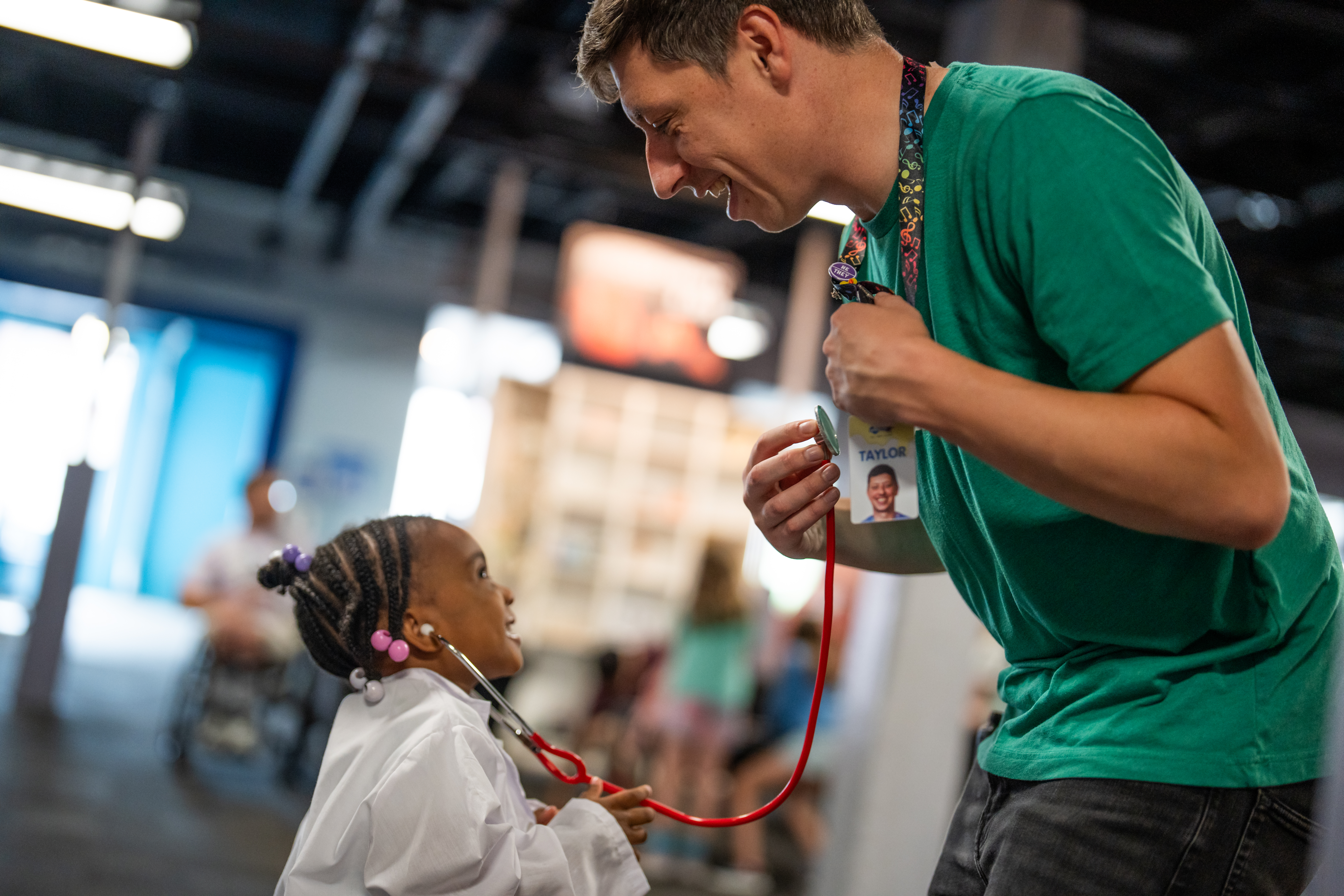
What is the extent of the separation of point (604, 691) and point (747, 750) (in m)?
1.25

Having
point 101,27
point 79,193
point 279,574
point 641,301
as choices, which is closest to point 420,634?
point 279,574

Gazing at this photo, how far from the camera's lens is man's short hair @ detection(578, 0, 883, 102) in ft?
3.38

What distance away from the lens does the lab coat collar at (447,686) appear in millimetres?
1550

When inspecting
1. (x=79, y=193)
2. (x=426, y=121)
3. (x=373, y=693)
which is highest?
(x=426, y=121)

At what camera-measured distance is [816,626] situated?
629 centimetres

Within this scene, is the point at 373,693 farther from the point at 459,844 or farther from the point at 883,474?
the point at 883,474

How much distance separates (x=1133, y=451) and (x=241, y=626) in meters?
5.58

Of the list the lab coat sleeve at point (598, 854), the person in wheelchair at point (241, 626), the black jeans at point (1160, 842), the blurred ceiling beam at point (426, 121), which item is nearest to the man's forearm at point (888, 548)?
the black jeans at point (1160, 842)

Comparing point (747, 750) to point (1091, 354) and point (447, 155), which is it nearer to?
point (1091, 354)

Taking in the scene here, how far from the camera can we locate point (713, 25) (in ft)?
3.39

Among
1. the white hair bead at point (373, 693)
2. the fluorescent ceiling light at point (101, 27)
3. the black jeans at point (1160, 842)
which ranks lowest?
the white hair bead at point (373, 693)

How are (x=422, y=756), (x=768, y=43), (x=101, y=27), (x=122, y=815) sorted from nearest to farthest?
(x=768, y=43)
(x=422, y=756)
(x=122, y=815)
(x=101, y=27)


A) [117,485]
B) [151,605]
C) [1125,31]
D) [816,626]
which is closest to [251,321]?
[117,485]

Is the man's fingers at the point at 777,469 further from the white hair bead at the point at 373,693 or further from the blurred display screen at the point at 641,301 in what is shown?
the blurred display screen at the point at 641,301
